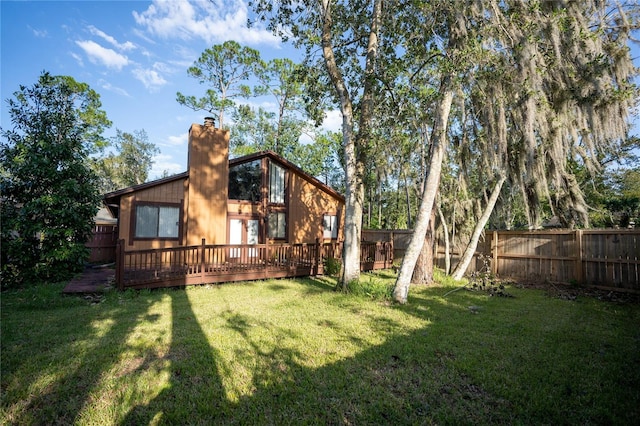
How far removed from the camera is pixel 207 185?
1106 centimetres

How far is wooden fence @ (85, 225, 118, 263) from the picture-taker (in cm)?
1339

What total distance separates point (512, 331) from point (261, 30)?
9.45 metres

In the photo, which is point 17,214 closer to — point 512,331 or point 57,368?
point 57,368

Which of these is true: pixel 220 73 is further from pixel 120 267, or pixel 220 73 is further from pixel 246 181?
pixel 120 267

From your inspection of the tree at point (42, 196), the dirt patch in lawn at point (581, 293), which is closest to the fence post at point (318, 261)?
the dirt patch in lawn at point (581, 293)

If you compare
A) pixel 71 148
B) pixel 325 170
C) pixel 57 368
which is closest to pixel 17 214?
pixel 71 148

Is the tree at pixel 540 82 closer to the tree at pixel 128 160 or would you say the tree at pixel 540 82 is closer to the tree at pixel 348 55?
the tree at pixel 348 55

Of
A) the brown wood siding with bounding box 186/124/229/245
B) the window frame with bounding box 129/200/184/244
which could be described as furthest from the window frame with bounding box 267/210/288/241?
the window frame with bounding box 129/200/184/244

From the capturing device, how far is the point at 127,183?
114 feet

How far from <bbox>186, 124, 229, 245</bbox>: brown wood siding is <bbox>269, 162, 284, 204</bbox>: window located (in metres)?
2.00

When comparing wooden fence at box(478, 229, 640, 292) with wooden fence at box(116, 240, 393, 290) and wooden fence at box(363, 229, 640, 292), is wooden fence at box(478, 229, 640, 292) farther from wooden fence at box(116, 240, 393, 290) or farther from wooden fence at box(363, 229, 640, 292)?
wooden fence at box(116, 240, 393, 290)

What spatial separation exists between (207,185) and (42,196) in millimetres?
4464

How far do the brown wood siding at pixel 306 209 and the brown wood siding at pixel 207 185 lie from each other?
2910 mm

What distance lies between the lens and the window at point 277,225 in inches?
499
